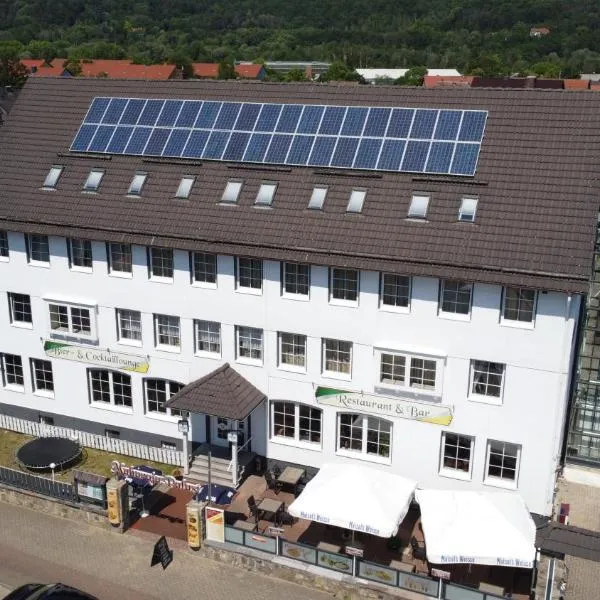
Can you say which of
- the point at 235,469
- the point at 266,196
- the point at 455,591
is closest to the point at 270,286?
the point at 266,196

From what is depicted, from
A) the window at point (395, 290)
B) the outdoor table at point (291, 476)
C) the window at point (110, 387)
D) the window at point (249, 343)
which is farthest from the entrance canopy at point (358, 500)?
the window at point (110, 387)

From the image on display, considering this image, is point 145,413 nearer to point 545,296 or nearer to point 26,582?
point 26,582

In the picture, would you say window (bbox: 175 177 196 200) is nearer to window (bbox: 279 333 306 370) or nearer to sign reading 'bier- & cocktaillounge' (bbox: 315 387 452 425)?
window (bbox: 279 333 306 370)

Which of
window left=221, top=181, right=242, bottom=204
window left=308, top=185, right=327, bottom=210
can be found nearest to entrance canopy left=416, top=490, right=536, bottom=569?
window left=308, top=185, right=327, bottom=210

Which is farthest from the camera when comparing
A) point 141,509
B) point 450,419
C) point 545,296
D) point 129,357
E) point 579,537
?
point 129,357

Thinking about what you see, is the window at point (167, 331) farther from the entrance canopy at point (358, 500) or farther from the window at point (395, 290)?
the window at point (395, 290)

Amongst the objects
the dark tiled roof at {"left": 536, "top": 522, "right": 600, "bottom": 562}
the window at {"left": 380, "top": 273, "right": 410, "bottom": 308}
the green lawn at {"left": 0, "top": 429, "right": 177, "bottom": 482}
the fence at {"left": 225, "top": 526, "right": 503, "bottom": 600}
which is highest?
the window at {"left": 380, "top": 273, "right": 410, "bottom": 308}
